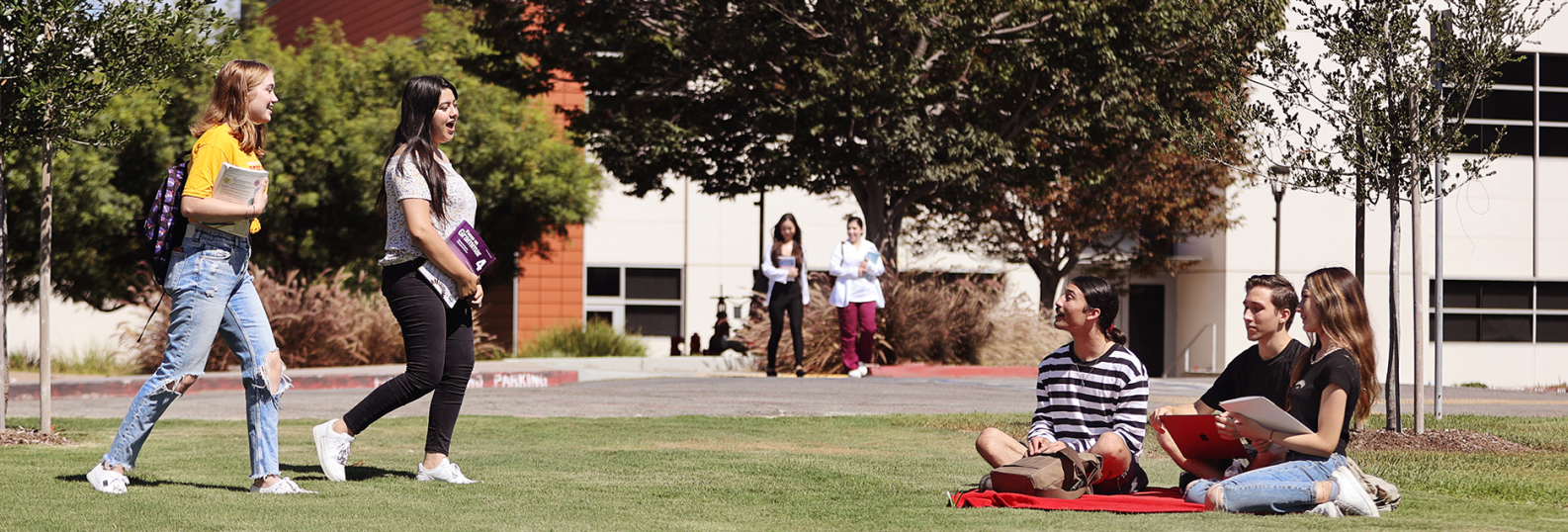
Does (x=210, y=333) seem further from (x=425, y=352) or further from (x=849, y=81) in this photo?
(x=849, y=81)

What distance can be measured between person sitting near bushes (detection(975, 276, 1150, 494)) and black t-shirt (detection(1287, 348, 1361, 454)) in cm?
52

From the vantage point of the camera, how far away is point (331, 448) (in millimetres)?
5719

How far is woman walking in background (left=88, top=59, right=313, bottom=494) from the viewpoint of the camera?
528 centimetres

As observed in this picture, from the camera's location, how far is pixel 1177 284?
3472 cm

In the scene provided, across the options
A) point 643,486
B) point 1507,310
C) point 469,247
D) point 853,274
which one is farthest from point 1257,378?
point 1507,310

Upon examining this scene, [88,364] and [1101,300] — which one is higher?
[1101,300]

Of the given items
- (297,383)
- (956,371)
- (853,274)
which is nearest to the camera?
(297,383)

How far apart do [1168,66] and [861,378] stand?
21.2 ft

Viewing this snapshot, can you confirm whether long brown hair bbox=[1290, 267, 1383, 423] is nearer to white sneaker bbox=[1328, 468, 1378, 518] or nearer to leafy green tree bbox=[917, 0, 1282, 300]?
white sneaker bbox=[1328, 468, 1378, 518]

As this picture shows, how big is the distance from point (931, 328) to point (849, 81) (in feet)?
9.69

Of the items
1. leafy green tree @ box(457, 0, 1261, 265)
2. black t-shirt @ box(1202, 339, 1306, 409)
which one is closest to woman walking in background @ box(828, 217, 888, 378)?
leafy green tree @ box(457, 0, 1261, 265)

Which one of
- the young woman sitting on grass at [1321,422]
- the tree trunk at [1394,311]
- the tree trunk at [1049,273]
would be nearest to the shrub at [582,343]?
the tree trunk at [1049,273]

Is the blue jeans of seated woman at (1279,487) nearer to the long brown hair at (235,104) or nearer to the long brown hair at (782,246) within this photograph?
the long brown hair at (235,104)

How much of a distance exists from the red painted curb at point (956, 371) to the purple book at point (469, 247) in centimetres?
1067
